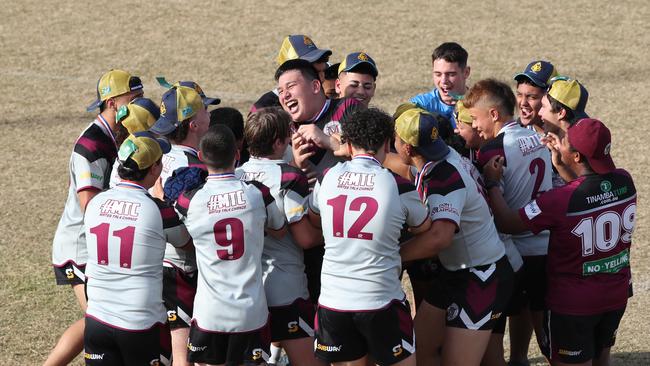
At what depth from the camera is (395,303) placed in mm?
5957

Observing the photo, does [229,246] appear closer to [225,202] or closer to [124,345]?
[225,202]

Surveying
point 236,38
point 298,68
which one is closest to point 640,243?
point 298,68

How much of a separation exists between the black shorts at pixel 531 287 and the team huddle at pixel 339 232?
0.6 inches

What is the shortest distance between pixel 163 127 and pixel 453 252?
2067mm

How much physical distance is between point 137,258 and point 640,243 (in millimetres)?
5812

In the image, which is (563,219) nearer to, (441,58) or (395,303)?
(395,303)

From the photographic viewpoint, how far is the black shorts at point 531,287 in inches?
282

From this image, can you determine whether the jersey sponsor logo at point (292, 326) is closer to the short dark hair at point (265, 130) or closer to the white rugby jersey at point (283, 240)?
the white rugby jersey at point (283, 240)

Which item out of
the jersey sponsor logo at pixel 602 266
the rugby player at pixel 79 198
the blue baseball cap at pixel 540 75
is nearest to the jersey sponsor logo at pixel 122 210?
the rugby player at pixel 79 198

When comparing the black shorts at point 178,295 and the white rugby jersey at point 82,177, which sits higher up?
the white rugby jersey at point 82,177

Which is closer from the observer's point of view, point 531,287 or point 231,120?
point 231,120

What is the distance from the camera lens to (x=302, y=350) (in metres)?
6.50

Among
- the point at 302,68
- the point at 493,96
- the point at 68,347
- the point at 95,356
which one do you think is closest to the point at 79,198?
the point at 68,347

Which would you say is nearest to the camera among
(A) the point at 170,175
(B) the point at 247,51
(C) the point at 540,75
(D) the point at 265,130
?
(D) the point at 265,130
